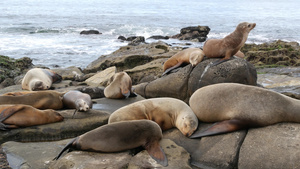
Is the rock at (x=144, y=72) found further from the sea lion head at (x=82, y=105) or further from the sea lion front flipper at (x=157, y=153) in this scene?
the sea lion front flipper at (x=157, y=153)

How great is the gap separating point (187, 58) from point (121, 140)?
148 inches

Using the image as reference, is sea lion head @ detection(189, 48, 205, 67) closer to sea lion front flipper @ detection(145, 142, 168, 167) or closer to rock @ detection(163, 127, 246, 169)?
rock @ detection(163, 127, 246, 169)

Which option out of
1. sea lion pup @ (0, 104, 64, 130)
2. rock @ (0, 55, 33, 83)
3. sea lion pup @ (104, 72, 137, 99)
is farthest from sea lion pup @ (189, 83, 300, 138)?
rock @ (0, 55, 33, 83)

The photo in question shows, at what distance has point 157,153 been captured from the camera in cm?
371

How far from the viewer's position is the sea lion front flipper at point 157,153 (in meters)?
3.58

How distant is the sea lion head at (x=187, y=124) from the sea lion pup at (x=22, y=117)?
6.35ft

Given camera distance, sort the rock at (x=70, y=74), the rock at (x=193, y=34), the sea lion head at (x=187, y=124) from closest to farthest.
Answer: the sea lion head at (x=187, y=124) < the rock at (x=70, y=74) < the rock at (x=193, y=34)

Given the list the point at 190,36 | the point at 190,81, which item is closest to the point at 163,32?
the point at 190,36

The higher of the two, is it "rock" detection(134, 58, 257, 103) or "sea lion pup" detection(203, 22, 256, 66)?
"sea lion pup" detection(203, 22, 256, 66)

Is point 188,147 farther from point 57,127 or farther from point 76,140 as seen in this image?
point 57,127

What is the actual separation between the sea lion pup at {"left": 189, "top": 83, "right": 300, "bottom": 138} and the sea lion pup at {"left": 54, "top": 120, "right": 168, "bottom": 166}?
673 mm

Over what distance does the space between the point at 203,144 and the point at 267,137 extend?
0.75 metres

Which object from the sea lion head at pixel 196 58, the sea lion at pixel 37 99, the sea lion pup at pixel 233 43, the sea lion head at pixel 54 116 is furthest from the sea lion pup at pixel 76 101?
the sea lion pup at pixel 233 43

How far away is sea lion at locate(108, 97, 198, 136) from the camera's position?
181 inches
